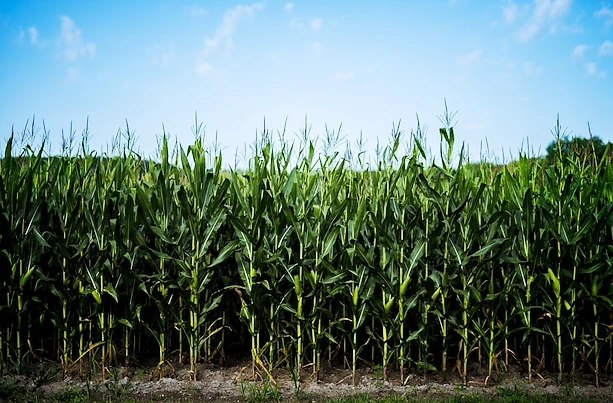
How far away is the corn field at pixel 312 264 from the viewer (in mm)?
5293

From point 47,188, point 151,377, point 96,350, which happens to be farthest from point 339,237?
point 47,188

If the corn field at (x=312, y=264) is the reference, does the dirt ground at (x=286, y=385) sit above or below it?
below

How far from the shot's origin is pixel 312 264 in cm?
531

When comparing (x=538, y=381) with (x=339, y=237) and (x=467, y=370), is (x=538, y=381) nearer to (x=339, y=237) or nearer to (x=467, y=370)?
(x=467, y=370)

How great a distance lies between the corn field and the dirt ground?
0.12 meters

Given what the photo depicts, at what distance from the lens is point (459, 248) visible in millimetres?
5332

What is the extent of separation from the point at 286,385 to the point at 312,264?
116 centimetres

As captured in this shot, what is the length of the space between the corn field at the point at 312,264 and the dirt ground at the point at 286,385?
0.12 metres

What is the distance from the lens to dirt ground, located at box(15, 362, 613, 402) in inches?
202

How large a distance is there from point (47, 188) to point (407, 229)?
377 cm

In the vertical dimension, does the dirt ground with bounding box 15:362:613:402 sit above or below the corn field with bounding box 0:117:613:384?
below

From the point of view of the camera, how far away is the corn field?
529 centimetres

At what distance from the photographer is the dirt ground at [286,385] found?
5121mm

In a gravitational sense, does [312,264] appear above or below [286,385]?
above
